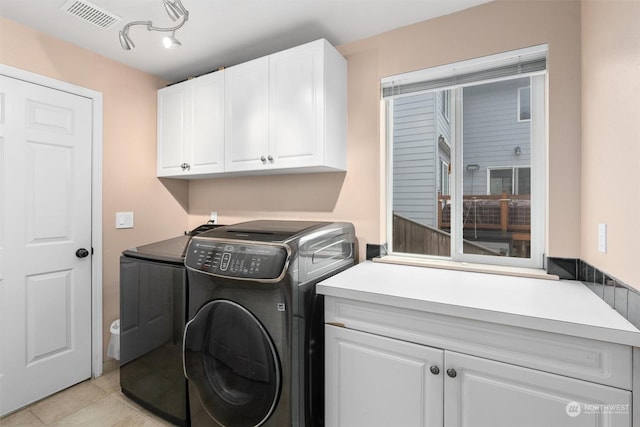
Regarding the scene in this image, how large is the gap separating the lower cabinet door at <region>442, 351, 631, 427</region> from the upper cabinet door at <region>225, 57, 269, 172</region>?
5.13ft

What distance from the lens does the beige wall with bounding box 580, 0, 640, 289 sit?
1.01 meters

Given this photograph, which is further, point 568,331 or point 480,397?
point 480,397

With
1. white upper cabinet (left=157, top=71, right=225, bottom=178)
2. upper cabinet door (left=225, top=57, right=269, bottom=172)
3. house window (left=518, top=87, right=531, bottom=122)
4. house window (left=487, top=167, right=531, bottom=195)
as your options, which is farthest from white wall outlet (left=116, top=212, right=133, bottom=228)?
house window (left=518, top=87, right=531, bottom=122)

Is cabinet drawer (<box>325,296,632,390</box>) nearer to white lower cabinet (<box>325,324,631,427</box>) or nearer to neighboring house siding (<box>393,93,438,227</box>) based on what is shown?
white lower cabinet (<box>325,324,631,427</box>)

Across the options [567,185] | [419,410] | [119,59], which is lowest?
[419,410]

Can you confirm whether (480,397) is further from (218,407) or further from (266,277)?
(218,407)

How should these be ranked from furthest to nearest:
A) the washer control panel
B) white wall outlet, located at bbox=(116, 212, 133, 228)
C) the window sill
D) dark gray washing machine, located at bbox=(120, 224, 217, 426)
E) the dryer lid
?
white wall outlet, located at bbox=(116, 212, 133, 228) → dark gray washing machine, located at bbox=(120, 224, 217, 426) → the window sill → the dryer lid → the washer control panel

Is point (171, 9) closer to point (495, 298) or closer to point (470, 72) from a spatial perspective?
point (470, 72)

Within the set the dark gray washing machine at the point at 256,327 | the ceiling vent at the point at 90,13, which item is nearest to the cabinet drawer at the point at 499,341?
the dark gray washing machine at the point at 256,327

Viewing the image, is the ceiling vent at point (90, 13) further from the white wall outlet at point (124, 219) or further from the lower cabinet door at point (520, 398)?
the lower cabinet door at point (520, 398)

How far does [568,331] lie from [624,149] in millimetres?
652

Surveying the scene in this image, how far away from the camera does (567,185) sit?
1.54 meters

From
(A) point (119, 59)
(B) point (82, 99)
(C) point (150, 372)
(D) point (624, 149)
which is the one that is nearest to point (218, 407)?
(C) point (150, 372)

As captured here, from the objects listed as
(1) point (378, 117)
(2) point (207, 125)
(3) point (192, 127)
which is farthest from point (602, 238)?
(3) point (192, 127)
